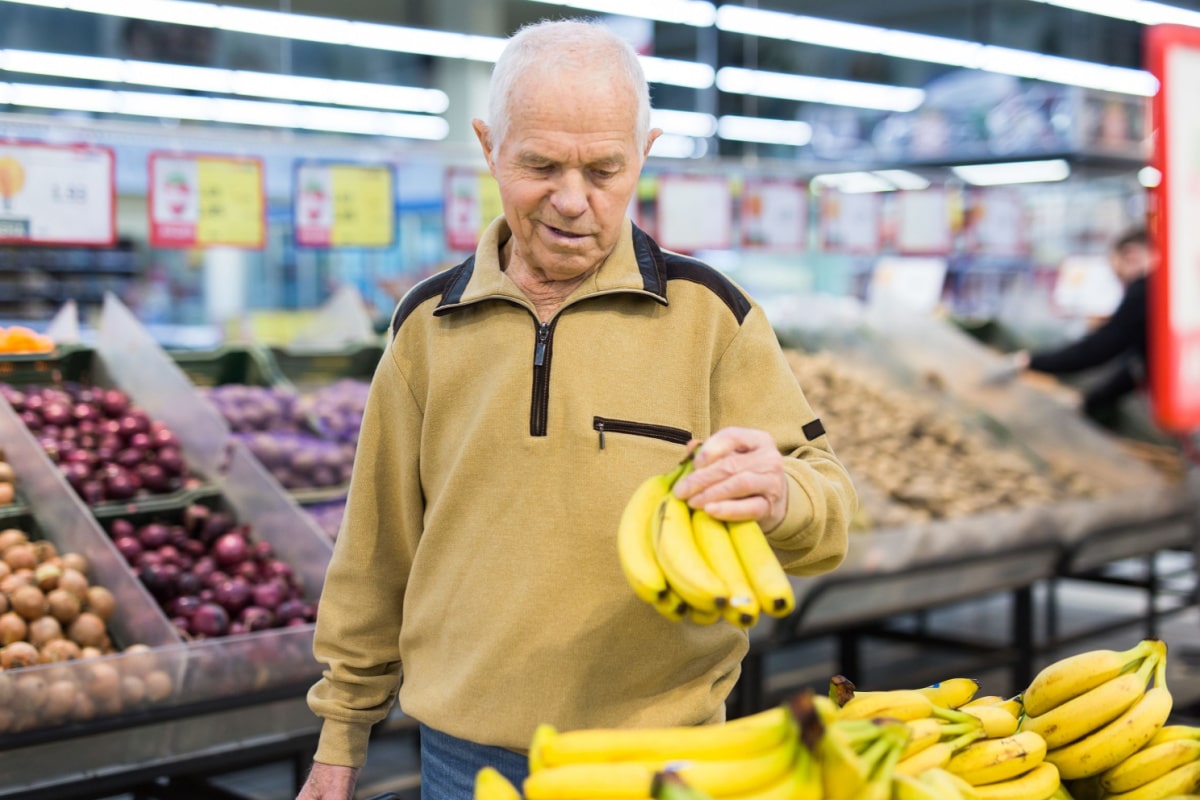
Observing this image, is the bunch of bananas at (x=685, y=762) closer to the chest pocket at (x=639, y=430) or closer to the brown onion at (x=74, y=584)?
the chest pocket at (x=639, y=430)

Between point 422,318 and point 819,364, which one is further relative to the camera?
point 819,364

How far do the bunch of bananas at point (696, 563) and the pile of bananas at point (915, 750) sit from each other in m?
0.11

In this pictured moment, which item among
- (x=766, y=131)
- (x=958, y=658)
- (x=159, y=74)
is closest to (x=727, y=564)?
(x=958, y=658)

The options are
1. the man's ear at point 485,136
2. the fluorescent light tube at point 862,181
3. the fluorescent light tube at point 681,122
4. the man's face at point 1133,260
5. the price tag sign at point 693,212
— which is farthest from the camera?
the fluorescent light tube at point 681,122

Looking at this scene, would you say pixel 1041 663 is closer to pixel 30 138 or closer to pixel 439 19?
pixel 30 138

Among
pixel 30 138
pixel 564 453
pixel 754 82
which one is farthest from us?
pixel 754 82

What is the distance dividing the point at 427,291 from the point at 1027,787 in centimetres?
98

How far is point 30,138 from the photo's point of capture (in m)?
3.64

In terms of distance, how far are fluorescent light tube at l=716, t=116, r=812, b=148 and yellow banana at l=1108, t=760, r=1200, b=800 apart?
13.9 m

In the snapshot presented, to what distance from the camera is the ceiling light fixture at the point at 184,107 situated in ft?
33.4

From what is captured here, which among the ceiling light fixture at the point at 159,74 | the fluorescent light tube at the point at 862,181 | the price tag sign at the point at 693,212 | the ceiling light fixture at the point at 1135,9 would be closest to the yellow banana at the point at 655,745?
the price tag sign at the point at 693,212

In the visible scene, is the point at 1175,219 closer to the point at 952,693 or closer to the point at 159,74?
the point at 952,693

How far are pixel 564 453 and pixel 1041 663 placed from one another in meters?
4.73

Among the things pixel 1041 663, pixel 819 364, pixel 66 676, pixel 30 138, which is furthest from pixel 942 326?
pixel 66 676
